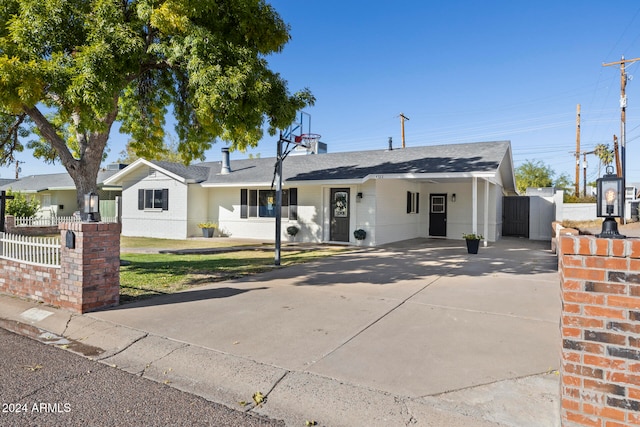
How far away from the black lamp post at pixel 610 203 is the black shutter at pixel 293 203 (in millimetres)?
13866

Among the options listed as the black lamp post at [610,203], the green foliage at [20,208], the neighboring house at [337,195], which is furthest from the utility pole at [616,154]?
the green foliage at [20,208]

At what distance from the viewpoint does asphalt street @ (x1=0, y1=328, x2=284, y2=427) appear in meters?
2.86

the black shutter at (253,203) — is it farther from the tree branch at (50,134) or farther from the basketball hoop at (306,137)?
the tree branch at (50,134)

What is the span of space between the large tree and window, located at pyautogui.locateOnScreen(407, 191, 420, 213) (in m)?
9.00

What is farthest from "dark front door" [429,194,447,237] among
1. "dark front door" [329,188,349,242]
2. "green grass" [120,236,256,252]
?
"green grass" [120,236,256,252]

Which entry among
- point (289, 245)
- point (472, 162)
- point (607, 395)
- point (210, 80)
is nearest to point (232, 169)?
point (289, 245)

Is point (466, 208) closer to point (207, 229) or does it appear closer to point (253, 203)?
point (253, 203)

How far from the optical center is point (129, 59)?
7.59m

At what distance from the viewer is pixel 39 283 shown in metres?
5.96

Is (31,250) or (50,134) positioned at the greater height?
(50,134)

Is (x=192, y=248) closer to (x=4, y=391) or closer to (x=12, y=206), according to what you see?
(x=4, y=391)

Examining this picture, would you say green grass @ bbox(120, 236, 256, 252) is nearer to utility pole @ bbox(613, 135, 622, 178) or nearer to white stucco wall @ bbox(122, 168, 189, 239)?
white stucco wall @ bbox(122, 168, 189, 239)

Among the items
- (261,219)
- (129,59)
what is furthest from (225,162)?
(129,59)

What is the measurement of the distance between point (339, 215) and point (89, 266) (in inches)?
424
